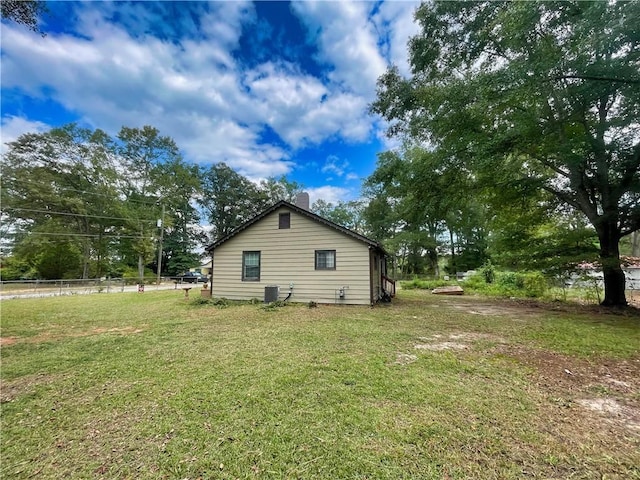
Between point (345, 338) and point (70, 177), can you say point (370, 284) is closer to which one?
point (345, 338)

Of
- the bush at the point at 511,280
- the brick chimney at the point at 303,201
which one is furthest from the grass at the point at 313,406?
the bush at the point at 511,280

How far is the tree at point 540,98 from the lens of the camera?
654 centimetres

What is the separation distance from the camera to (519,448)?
224 centimetres

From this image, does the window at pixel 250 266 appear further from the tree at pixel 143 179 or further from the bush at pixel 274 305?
the tree at pixel 143 179

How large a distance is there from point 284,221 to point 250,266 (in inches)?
95.7

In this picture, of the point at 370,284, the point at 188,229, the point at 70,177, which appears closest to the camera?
the point at 370,284

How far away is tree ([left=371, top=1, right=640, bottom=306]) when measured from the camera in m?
6.54

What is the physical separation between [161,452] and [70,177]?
31638mm

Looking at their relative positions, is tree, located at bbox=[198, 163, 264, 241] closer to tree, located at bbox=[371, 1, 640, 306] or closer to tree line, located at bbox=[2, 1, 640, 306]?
tree line, located at bbox=[2, 1, 640, 306]

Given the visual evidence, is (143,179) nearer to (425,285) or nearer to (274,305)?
(274,305)

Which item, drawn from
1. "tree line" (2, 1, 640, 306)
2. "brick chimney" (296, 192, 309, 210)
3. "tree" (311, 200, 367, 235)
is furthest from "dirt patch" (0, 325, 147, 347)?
"tree" (311, 200, 367, 235)

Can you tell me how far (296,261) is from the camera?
35.6ft

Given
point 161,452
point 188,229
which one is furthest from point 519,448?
point 188,229

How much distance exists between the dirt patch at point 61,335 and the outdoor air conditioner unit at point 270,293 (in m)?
4.33
